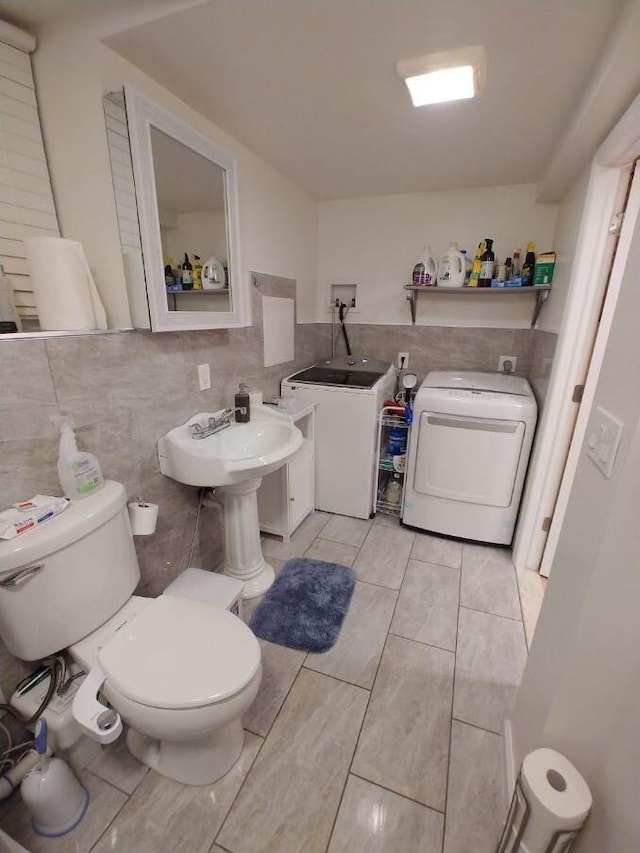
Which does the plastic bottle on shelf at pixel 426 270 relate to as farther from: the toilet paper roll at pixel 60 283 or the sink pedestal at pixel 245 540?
the toilet paper roll at pixel 60 283

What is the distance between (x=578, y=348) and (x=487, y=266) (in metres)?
0.95

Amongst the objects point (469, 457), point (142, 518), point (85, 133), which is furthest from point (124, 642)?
point (469, 457)

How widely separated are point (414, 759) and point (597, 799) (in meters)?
0.60

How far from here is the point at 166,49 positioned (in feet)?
3.86

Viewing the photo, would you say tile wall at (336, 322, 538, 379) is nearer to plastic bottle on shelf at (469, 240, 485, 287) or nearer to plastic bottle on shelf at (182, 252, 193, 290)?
plastic bottle on shelf at (469, 240, 485, 287)

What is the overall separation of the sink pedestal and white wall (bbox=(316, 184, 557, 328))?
5.69 ft

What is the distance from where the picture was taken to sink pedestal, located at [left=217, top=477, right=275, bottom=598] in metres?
1.68

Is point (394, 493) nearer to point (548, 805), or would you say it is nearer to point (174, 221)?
point (548, 805)

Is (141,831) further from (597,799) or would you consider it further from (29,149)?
(29,149)

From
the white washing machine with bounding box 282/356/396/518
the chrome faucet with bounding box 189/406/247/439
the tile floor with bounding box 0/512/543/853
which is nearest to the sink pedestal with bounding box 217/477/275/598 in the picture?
the tile floor with bounding box 0/512/543/853

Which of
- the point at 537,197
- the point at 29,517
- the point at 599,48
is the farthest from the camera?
the point at 537,197

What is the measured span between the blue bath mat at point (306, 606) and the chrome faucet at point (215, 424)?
2.84 ft

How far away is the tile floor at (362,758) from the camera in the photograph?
991 millimetres

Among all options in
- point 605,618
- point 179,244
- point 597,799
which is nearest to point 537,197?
point 179,244
